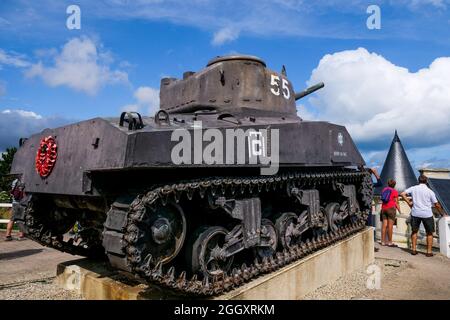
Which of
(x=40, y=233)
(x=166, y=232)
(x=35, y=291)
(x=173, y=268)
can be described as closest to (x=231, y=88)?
(x=166, y=232)

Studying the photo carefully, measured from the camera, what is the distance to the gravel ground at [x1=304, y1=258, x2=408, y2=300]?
6.44 m

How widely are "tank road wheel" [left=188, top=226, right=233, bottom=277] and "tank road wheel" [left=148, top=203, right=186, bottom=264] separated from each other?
0.28 meters

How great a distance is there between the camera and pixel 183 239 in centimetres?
483

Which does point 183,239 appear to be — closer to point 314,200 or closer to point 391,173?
point 314,200

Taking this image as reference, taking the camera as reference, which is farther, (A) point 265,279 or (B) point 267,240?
(B) point 267,240

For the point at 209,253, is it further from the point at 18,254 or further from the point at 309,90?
the point at 18,254

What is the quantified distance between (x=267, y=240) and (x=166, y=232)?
6.93ft

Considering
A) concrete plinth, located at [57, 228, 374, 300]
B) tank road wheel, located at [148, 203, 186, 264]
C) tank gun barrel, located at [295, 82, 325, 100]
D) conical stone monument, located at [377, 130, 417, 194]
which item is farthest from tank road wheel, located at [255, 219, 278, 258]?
conical stone monument, located at [377, 130, 417, 194]

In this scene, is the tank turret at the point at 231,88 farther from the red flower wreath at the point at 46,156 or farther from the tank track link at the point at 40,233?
the tank track link at the point at 40,233

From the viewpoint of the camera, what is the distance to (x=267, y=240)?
602 cm

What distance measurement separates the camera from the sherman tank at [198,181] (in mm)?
4199

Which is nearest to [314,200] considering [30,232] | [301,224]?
[301,224]

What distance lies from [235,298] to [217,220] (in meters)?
1.19

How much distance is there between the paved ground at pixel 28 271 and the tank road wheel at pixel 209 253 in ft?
8.35
